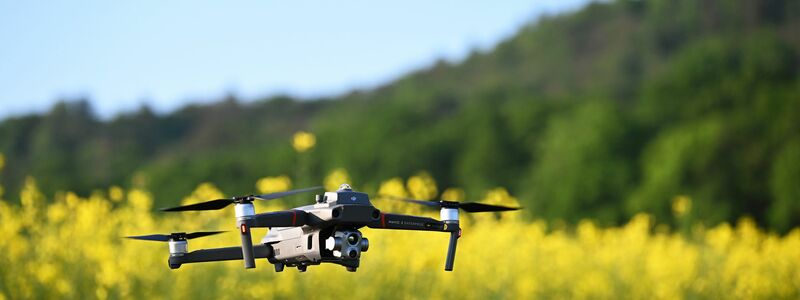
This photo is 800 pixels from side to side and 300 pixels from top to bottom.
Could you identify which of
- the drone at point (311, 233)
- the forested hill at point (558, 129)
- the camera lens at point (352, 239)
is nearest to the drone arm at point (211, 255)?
the drone at point (311, 233)

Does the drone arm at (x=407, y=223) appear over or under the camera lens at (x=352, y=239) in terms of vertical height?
over

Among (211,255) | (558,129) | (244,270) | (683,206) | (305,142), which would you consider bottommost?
(211,255)

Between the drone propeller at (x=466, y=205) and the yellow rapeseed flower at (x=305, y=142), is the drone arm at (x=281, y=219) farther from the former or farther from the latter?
the yellow rapeseed flower at (x=305, y=142)

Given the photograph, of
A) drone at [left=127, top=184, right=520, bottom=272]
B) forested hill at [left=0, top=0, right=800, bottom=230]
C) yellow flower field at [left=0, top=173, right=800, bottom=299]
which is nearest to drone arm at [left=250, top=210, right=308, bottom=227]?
drone at [left=127, top=184, right=520, bottom=272]

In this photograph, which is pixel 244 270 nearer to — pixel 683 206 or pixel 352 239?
pixel 352 239

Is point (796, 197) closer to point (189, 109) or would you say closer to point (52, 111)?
point (52, 111)

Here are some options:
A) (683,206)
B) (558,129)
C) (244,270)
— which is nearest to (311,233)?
(244,270)
